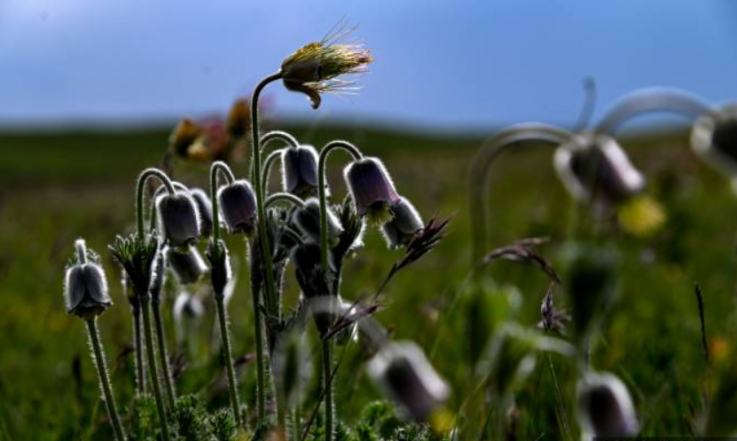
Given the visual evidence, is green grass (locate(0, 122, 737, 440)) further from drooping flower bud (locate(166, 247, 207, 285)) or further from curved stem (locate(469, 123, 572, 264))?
drooping flower bud (locate(166, 247, 207, 285))

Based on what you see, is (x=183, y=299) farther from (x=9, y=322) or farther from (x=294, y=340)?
(x=9, y=322)

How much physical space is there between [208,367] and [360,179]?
1.96m

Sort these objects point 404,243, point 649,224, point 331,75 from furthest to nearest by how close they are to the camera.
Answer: point 404,243 → point 331,75 → point 649,224

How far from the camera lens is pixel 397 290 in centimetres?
762

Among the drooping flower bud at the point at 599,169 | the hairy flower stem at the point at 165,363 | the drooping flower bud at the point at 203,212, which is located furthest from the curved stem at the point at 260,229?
the drooping flower bud at the point at 599,169

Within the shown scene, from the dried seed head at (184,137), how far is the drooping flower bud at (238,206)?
1.81 m

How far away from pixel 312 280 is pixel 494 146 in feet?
1.88

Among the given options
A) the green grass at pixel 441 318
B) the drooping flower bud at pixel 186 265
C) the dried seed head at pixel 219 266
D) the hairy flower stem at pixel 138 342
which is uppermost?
the dried seed head at pixel 219 266

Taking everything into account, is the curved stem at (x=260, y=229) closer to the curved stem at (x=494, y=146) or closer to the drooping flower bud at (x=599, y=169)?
the curved stem at (x=494, y=146)

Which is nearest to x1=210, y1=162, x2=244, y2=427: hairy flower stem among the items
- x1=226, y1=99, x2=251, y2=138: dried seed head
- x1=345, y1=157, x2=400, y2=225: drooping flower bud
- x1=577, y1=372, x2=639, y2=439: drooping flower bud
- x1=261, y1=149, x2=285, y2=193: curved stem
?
x1=261, y1=149, x2=285, y2=193: curved stem

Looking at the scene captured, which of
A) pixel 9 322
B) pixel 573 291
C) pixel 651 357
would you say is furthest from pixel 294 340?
pixel 9 322

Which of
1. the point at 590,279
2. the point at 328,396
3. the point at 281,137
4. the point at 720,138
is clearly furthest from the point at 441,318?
the point at 590,279

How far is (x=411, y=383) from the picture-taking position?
69.9 inches

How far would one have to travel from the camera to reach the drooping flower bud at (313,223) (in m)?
2.39
